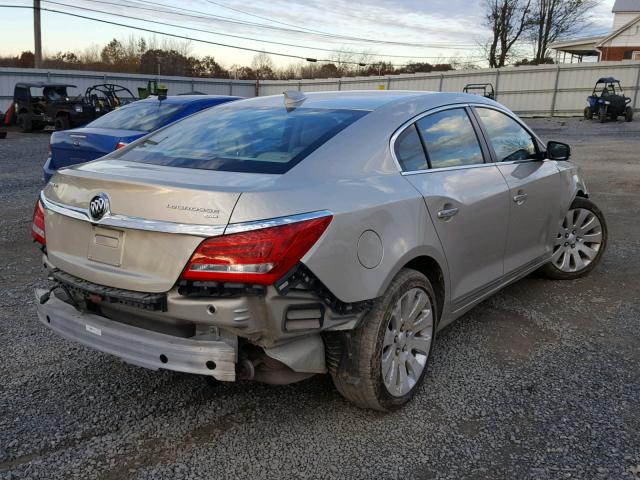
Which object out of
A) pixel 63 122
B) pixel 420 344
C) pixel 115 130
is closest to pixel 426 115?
pixel 420 344

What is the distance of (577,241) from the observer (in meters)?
5.40

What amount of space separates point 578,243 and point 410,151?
2.82 meters

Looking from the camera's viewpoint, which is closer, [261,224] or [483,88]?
[261,224]

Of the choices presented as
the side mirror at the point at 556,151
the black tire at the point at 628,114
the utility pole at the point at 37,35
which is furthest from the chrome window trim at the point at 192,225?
the utility pole at the point at 37,35

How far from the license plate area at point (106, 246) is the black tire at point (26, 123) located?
22482 mm

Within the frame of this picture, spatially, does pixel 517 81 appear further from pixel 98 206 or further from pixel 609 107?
pixel 98 206

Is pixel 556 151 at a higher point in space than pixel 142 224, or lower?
higher

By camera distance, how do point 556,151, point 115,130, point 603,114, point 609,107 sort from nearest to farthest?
point 556,151 → point 115,130 → point 609,107 → point 603,114

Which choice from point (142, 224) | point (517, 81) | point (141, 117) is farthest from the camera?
point (517, 81)

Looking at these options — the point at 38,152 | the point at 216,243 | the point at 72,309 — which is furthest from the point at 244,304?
the point at 38,152

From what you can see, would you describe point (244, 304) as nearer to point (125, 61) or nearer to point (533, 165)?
point (533, 165)

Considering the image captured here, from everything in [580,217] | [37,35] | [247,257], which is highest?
[37,35]

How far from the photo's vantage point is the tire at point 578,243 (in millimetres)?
5293

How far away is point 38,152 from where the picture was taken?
16.5m
